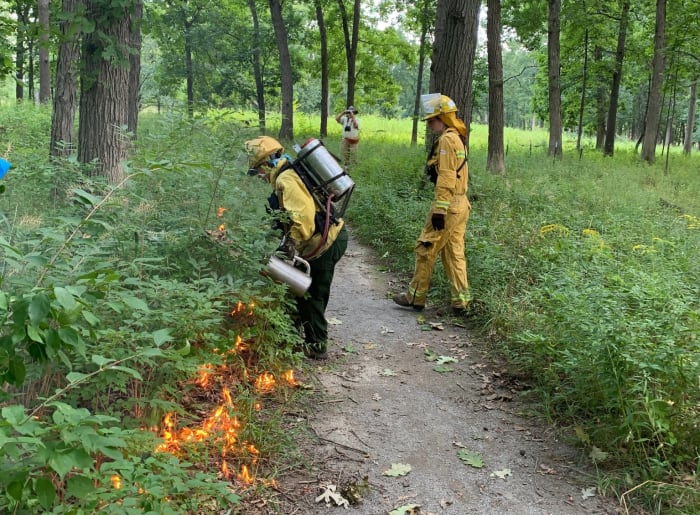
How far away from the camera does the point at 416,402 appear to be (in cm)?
470

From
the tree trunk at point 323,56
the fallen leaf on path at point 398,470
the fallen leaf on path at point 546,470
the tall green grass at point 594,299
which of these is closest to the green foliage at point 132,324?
the fallen leaf on path at point 398,470

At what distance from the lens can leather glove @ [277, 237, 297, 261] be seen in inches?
178

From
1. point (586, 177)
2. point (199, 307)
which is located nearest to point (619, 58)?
point (586, 177)

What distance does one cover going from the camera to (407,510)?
3.33 meters

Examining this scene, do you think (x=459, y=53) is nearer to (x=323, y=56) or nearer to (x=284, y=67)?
(x=284, y=67)

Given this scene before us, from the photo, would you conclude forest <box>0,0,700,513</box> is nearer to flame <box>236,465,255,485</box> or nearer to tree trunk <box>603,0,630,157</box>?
flame <box>236,465,255,485</box>

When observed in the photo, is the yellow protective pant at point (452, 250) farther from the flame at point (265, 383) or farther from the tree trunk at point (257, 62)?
the tree trunk at point (257, 62)

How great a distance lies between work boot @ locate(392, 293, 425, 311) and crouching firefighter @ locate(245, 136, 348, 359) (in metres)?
1.85

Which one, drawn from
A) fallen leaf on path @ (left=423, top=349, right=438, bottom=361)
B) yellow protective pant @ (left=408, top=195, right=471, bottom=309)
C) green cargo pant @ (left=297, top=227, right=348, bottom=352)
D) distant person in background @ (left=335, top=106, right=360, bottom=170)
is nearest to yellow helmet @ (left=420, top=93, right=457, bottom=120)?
yellow protective pant @ (left=408, top=195, right=471, bottom=309)

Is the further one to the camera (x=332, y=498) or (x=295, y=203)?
(x=295, y=203)

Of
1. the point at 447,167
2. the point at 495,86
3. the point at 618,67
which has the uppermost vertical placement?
the point at 618,67

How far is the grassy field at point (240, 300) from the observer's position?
251cm

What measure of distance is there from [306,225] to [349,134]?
38.1 feet

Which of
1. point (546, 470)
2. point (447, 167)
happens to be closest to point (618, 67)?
point (447, 167)
